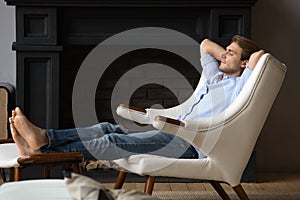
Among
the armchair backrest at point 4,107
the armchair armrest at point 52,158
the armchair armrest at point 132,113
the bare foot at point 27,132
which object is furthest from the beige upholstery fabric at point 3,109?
the armchair armrest at point 52,158

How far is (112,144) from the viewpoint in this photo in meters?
3.64

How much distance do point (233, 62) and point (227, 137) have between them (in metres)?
0.54

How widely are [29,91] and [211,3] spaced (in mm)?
1298

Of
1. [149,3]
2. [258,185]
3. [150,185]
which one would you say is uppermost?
[149,3]

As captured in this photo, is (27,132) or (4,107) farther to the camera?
(4,107)

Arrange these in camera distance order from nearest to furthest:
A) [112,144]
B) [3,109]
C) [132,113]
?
[112,144]
[132,113]
[3,109]

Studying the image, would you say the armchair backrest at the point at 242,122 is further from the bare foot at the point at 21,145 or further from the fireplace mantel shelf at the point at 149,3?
the fireplace mantel shelf at the point at 149,3

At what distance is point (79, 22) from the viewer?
4.64m

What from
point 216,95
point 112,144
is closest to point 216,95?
point 216,95

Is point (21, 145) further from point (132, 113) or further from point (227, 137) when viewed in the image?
point (227, 137)

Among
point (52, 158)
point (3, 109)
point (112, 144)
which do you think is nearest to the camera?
point (52, 158)

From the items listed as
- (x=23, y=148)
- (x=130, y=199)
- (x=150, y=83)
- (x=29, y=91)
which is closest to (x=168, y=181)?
(x=150, y=83)

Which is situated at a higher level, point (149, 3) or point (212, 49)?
point (149, 3)

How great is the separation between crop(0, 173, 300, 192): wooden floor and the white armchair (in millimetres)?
927
